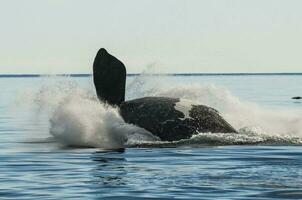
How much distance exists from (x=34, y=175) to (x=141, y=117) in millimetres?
7434

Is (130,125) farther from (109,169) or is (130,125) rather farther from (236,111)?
(236,111)

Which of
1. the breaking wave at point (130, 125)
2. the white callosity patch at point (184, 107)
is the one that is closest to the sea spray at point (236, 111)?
the breaking wave at point (130, 125)

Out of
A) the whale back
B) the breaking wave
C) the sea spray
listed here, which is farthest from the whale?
the sea spray

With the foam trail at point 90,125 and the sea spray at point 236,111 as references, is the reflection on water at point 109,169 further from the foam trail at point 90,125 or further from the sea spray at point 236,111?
the sea spray at point 236,111

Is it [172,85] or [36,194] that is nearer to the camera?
[36,194]

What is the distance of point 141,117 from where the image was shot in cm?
2364

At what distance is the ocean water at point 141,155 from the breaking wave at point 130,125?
0.11 ft

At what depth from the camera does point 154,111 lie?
935 inches

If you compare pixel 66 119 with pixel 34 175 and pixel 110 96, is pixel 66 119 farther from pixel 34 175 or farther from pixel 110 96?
pixel 34 175

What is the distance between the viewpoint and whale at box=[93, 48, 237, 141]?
77.4 feet

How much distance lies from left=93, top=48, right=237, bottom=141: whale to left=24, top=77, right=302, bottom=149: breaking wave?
0.84ft

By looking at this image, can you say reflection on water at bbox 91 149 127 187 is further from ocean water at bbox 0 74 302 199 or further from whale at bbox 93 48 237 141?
whale at bbox 93 48 237 141

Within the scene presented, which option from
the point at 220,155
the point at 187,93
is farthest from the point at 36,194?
the point at 187,93

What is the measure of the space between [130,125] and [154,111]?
892 mm
